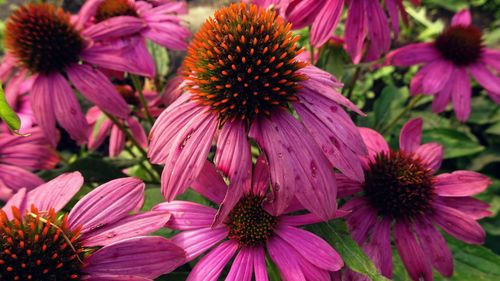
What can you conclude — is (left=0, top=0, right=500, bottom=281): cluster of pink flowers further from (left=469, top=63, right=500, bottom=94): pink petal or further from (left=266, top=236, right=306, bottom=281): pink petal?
(left=469, top=63, right=500, bottom=94): pink petal

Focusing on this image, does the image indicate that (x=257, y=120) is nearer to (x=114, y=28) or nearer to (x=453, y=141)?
(x=114, y=28)

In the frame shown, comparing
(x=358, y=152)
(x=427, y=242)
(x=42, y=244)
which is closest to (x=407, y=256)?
(x=427, y=242)

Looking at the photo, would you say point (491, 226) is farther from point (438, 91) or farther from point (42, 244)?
point (42, 244)

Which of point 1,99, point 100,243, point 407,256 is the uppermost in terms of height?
point 1,99

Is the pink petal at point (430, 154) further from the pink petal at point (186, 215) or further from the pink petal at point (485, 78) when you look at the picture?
the pink petal at point (186, 215)

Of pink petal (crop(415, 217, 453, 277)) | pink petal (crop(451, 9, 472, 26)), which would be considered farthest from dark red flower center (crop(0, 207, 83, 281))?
pink petal (crop(451, 9, 472, 26))
